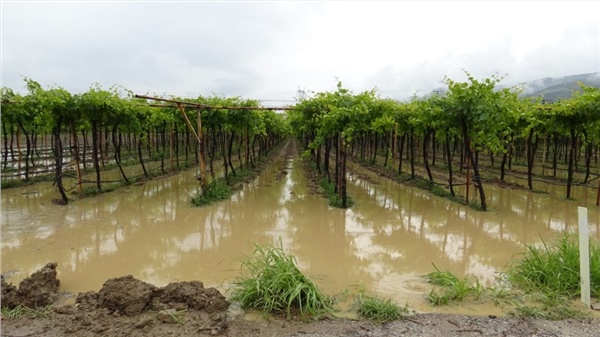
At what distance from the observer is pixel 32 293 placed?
490cm

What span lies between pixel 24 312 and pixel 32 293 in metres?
0.28

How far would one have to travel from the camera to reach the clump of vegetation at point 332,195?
37.6 ft

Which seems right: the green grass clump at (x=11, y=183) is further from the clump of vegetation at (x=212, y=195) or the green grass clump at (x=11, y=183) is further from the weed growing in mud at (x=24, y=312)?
the weed growing in mud at (x=24, y=312)

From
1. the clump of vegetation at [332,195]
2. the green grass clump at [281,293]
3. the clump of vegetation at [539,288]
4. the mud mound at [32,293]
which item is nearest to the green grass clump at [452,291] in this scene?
the clump of vegetation at [539,288]

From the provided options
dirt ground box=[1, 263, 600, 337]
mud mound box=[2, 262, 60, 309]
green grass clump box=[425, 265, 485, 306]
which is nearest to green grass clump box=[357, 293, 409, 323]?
dirt ground box=[1, 263, 600, 337]

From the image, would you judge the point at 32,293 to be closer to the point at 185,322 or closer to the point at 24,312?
the point at 24,312

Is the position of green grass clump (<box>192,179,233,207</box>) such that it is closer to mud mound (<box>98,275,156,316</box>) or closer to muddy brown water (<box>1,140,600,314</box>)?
muddy brown water (<box>1,140,600,314</box>)

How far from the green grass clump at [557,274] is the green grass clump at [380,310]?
2.09 m

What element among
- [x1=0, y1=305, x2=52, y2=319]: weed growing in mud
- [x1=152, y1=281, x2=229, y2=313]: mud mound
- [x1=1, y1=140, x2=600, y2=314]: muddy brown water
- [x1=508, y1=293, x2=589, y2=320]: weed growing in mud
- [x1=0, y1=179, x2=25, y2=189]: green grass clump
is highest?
[x1=0, y1=179, x2=25, y2=189]: green grass clump

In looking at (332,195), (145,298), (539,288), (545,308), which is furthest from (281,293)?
(332,195)

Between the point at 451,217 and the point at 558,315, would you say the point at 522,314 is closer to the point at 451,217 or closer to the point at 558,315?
the point at 558,315

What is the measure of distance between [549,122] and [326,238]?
10.6 m

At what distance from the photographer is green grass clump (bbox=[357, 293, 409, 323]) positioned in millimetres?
4590

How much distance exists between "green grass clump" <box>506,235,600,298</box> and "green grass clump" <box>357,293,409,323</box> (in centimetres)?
209
